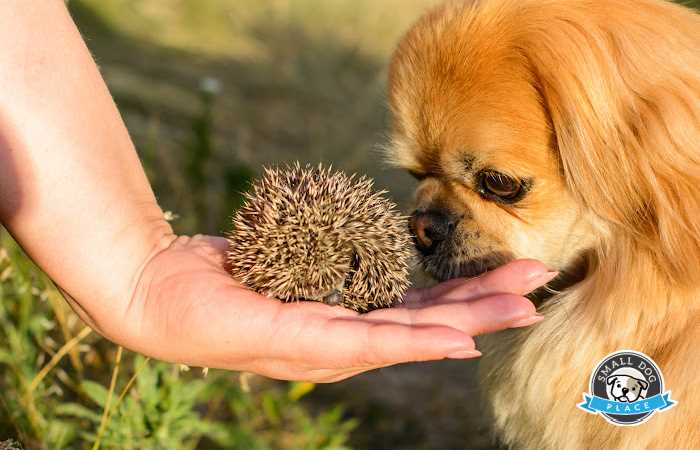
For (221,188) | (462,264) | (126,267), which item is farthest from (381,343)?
(221,188)

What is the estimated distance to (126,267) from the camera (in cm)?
283

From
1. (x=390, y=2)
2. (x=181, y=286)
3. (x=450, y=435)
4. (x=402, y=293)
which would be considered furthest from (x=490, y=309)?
(x=390, y=2)

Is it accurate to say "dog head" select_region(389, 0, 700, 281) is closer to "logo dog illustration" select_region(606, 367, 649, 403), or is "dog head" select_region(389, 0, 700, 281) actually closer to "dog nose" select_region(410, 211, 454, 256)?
"dog nose" select_region(410, 211, 454, 256)

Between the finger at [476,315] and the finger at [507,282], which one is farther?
the finger at [507,282]

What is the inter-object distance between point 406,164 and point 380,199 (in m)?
0.56

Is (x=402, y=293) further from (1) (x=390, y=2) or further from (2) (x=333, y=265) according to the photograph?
(1) (x=390, y=2)

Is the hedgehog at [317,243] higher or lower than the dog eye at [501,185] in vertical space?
lower

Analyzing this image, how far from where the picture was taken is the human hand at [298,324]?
94.9 inches

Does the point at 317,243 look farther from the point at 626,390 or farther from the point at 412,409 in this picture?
the point at 412,409

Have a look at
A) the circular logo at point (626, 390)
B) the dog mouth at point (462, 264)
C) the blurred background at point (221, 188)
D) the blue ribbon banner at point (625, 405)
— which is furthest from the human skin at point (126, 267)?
the blue ribbon banner at point (625, 405)

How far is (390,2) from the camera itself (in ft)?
39.2

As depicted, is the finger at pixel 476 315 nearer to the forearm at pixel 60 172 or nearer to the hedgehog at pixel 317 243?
the hedgehog at pixel 317 243

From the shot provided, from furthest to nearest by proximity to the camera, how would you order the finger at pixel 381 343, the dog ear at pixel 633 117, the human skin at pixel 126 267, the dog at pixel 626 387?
the dog at pixel 626 387 < the dog ear at pixel 633 117 < the human skin at pixel 126 267 < the finger at pixel 381 343

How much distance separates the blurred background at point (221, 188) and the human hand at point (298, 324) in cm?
40
